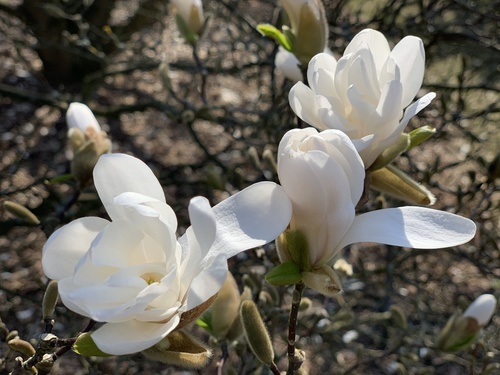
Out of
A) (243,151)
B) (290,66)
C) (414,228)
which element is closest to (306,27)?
(290,66)

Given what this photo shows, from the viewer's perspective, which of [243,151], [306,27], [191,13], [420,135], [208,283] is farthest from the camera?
[243,151]

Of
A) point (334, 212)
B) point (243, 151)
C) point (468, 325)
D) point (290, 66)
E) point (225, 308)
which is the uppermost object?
point (334, 212)

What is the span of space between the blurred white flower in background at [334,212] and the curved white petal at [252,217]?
17 mm

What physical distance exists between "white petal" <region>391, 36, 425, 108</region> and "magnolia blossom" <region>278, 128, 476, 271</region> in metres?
0.15

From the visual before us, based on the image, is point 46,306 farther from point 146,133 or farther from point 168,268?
point 146,133

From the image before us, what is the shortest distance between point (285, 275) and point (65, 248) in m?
0.21

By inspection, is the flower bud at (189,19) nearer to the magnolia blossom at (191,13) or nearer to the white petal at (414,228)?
the magnolia blossom at (191,13)

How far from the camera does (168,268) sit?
0.54m

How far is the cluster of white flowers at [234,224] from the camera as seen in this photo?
50 cm

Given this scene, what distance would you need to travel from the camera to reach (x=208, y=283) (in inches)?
19.4

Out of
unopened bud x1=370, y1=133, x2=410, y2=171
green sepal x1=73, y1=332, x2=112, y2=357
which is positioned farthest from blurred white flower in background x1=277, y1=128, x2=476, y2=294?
green sepal x1=73, y1=332, x2=112, y2=357

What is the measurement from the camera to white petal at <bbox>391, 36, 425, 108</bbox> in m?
0.67

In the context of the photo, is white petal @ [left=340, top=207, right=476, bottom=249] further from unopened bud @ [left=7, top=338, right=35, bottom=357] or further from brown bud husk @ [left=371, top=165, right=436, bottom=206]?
unopened bud @ [left=7, top=338, right=35, bottom=357]

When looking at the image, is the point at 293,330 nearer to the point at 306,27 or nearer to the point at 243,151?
the point at 306,27
